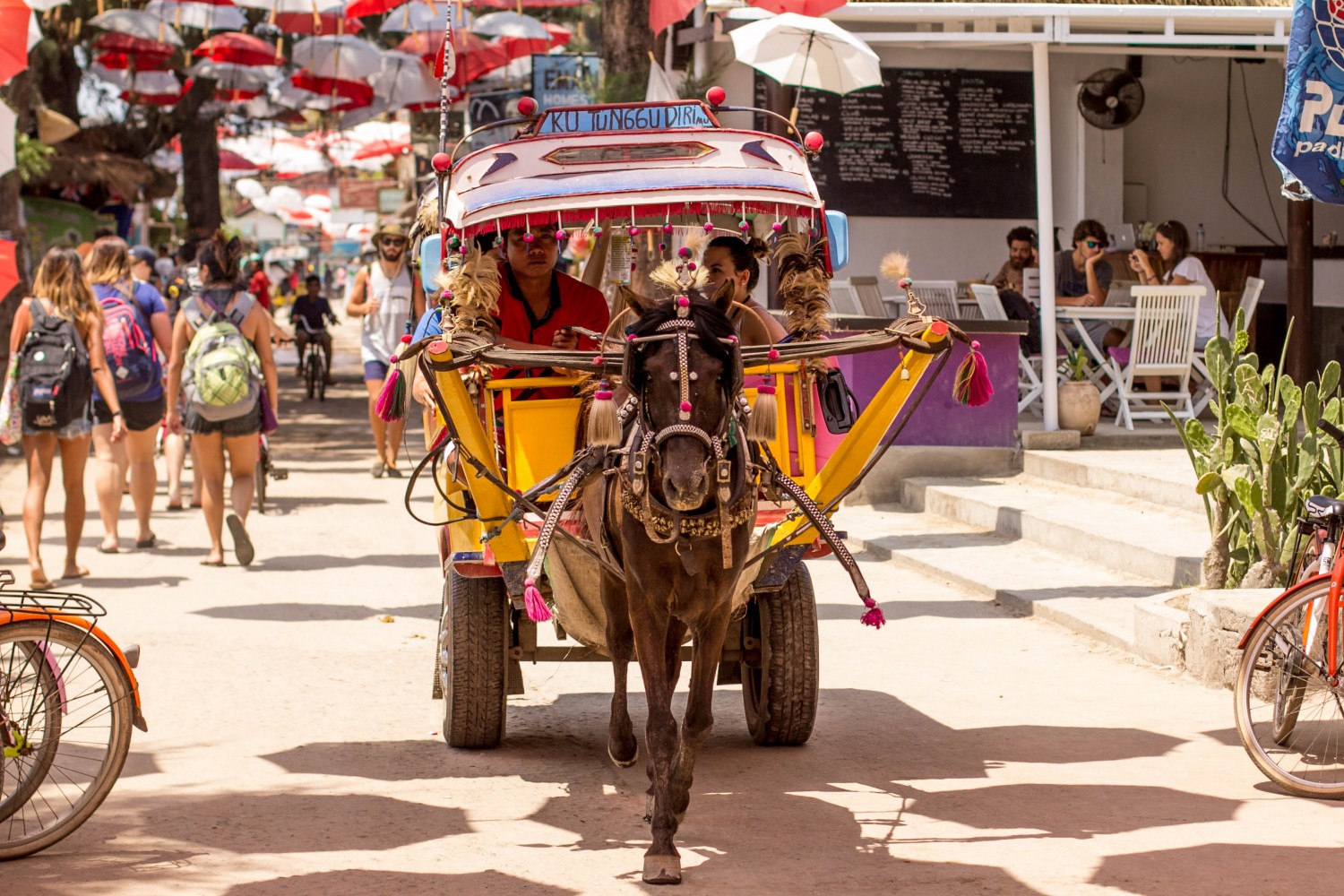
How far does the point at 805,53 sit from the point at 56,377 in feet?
19.2

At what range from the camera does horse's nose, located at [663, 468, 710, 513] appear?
4.93m

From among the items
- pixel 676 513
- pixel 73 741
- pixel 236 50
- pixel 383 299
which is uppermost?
pixel 236 50

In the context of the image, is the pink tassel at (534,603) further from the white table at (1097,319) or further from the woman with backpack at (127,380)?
the white table at (1097,319)

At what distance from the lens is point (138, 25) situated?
80.8 feet

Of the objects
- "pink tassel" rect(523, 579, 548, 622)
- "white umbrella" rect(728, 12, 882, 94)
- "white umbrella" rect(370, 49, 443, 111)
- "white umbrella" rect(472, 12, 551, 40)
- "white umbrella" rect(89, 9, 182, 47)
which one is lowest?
"pink tassel" rect(523, 579, 548, 622)

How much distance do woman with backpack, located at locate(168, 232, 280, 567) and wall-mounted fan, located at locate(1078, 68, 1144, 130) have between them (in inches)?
352

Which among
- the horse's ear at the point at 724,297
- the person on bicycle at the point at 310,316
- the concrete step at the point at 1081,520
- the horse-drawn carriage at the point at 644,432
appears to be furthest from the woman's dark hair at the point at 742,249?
the person on bicycle at the point at 310,316

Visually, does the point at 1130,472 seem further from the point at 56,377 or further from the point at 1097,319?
the point at 56,377

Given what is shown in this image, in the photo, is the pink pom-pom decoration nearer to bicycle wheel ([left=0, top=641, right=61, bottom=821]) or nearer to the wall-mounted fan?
bicycle wheel ([left=0, top=641, right=61, bottom=821])

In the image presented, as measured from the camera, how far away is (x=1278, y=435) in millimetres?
7984

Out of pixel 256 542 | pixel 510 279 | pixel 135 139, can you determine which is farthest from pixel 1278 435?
pixel 135 139

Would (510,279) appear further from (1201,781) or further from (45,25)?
(45,25)

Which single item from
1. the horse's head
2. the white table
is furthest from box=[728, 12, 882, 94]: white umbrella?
the horse's head

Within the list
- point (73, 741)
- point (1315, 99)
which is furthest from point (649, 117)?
point (73, 741)
